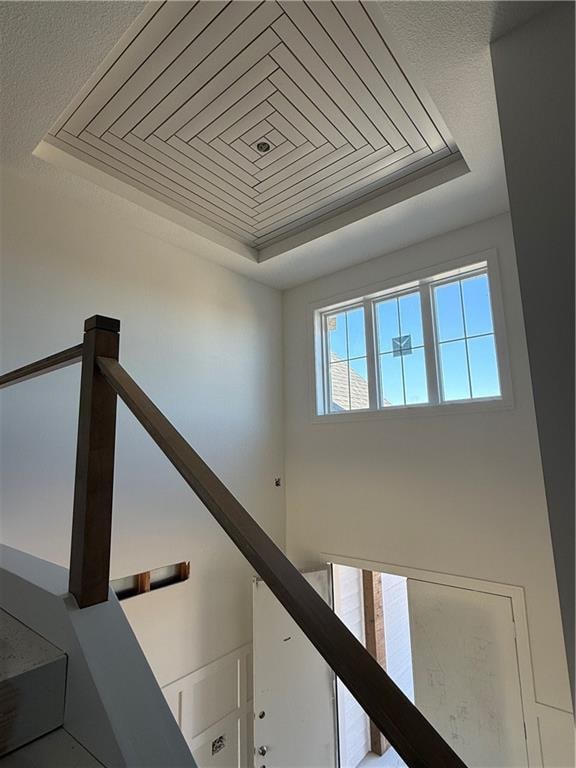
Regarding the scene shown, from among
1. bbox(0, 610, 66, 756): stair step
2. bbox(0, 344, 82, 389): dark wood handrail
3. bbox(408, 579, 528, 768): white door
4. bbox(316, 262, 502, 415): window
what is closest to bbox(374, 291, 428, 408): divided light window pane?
bbox(316, 262, 502, 415): window

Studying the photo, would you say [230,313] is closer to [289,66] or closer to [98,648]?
[289,66]

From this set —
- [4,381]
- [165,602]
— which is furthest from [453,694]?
[4,381]

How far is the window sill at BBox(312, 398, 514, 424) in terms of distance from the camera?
9.29 feet

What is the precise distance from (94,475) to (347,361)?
3087 mm

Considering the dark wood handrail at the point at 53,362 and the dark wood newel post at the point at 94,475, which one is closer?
the dark wood newel post at the point at 94,475

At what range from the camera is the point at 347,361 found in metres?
3.82

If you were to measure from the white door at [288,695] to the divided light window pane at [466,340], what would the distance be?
2.00 metres

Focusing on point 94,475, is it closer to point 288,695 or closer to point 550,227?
point 550,227

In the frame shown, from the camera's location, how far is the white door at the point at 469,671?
2.54 metres

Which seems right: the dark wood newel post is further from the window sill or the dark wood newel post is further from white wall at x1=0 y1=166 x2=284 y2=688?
the window sill

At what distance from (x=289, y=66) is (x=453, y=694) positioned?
393cm

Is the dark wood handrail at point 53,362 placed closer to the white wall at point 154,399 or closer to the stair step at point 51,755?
the stair step at point 51,755

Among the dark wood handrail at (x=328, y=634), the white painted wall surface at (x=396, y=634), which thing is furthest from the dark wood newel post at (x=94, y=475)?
the white painted wall surface at (x=396, y=634)

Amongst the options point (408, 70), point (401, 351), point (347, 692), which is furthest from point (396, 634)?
point (408, 70)
